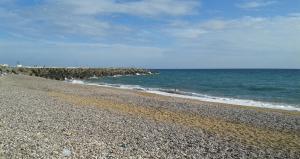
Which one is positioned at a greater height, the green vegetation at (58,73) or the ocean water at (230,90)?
the green vegetation at (58,73)

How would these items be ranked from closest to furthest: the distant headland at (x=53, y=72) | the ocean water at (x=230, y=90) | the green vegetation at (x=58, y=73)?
the ocean water at (x=230, y=90) < the distant headland at (x=53, y=72) < the green vegetation at (x=58, y=73)

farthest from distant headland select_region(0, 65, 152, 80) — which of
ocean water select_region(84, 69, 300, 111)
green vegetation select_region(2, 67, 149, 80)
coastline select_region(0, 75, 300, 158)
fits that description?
coastline select_region(0, 75, 300, 158)

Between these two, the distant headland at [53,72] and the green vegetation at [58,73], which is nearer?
the distant headland at [53,72]

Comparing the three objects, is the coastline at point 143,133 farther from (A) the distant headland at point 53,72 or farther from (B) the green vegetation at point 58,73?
(B) the green vegetation at point 58,73

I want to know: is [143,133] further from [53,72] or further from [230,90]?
[53,72]

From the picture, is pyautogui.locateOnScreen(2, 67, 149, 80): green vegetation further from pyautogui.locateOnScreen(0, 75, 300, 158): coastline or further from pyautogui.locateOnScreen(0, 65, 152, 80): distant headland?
pyautogui.locateOnScreen(0, 75, 300, 158): coastline

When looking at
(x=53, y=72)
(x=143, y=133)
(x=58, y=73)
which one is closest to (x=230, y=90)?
(x=58, y=73)

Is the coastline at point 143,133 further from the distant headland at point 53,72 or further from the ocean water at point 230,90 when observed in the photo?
the distant headland at point 53,72

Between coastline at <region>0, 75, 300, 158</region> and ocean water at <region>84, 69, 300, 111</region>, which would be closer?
coastline at <region>0, 75, 300, 158</region>

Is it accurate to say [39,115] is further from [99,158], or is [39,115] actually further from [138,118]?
[99,158]

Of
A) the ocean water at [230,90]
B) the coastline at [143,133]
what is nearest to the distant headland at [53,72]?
the ocean water at [230,90]

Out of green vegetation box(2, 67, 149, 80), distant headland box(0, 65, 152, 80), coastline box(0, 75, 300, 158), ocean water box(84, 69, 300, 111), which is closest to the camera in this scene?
coastline box(0, 75, 300, 158)

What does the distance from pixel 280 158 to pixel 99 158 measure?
566 cm

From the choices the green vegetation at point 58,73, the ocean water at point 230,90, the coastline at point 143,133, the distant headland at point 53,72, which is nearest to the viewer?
the coastline at point 143,133
